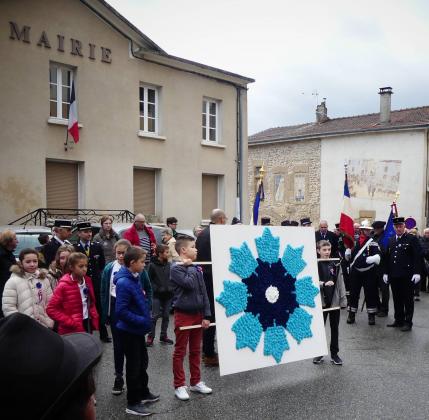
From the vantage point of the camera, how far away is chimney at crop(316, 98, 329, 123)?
37.1 m

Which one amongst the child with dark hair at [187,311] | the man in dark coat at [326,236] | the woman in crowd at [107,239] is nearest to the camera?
the child with dark hair at [187,311]

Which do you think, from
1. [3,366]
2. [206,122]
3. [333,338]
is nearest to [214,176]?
[206,122]

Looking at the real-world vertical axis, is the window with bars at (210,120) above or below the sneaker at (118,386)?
above

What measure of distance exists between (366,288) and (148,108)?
11.4 meters

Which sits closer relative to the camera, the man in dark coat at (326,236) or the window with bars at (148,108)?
the man in dark coat at (326,236)

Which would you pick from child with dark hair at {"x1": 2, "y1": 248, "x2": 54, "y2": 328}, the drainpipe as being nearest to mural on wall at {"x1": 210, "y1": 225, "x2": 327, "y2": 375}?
child with dark hair at {"x1": 2, "y1": 248, "x2": 54, "y2": 328}

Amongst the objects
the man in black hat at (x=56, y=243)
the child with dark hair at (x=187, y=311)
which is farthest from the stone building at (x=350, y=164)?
the child with dark hair at (x=187, y=311)

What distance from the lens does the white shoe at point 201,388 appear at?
18.8 ft

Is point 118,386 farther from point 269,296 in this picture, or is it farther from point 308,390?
point 308,390

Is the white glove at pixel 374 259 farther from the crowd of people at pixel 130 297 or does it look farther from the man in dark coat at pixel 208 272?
the man in dark coat at pixel 208 272

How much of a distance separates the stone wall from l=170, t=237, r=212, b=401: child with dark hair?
26.9 m

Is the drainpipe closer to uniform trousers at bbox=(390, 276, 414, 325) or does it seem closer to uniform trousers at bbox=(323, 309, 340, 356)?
uniform trousers at bbox=(390, 276, 414, 325)

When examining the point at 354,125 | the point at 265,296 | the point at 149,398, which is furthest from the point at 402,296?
the point at 354,125

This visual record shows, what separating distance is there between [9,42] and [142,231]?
325 inches
